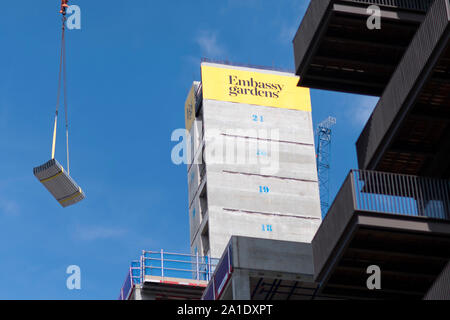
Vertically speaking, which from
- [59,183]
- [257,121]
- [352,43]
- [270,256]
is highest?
[257,121]

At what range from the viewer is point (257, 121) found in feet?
303

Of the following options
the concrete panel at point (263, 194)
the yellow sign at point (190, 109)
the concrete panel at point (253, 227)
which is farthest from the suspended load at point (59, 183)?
the yellow sign at point (190, 109)

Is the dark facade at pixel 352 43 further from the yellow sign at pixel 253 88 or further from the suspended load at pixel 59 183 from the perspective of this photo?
the yellow sign at pixel 253 88

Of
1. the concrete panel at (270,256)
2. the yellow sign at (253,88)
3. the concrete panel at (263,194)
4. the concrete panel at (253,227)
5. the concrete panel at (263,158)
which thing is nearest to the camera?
the concrete panel at (270,256)

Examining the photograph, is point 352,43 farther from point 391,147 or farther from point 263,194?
point 263,194

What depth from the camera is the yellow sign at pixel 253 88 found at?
92.9m

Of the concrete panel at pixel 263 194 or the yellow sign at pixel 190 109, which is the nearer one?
the concrete panel at pixel 263 194

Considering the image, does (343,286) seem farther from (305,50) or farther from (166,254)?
(166,254)

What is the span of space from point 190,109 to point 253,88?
6885mm

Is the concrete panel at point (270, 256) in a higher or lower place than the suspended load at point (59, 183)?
lower

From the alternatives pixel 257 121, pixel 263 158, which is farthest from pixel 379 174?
pixel 257 121

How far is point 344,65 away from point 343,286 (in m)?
9.75

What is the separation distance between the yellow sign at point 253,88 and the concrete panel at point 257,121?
686mm
